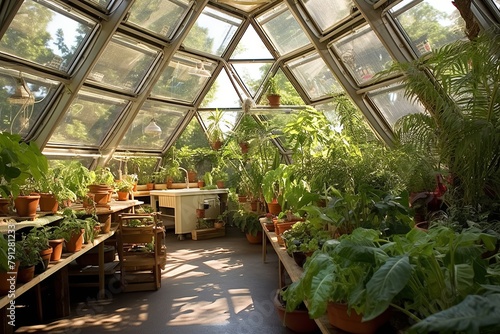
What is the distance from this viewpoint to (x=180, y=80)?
6.94 m

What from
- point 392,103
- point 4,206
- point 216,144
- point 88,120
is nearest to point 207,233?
point 216,144

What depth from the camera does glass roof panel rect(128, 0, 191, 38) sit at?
5.13m

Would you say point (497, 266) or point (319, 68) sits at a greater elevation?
point (319, 68)

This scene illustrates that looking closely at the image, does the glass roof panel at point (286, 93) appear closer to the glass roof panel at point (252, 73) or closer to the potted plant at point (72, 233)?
the glass roof panel at point (252, 73)

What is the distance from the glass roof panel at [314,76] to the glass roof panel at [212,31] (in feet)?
4.06

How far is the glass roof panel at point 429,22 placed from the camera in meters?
4.09

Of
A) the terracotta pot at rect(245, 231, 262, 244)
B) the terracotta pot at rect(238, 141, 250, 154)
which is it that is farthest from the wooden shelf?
the terracotta pot at rect(238, 141, 250, 154)

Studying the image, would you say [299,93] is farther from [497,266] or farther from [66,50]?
[497,266]

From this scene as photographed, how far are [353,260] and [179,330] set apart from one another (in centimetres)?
234

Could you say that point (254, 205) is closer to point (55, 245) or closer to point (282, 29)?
point (282, 29)

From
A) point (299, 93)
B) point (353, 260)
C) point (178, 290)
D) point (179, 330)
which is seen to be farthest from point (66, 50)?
point (353, 260)

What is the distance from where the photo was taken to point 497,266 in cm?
145

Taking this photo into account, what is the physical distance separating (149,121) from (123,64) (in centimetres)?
168

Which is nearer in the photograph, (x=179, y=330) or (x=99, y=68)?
(x=179, y=330)
